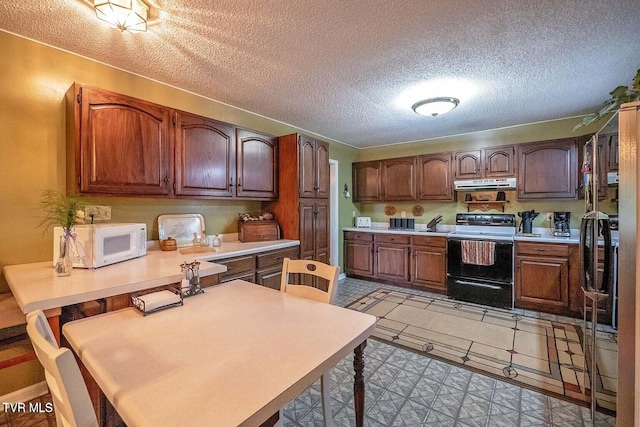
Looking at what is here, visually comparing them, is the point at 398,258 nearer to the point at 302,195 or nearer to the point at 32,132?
the point at 302,195

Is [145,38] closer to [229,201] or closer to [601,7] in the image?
[229,201]

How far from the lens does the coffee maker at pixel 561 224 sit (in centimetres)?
348

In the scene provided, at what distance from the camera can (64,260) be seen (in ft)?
5.54

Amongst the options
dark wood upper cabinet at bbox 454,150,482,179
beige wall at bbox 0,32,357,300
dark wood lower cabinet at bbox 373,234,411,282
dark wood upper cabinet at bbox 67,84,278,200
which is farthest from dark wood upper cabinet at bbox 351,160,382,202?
beige wall at bbox 0,32,357,300

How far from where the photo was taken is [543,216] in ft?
12.4

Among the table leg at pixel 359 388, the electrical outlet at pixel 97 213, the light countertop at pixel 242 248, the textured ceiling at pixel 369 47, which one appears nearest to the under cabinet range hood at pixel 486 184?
the textured ceiling at pixel 369 47

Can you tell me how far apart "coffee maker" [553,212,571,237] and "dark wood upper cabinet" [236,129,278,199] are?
145 inches

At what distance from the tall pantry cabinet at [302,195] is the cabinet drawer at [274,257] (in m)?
0.15

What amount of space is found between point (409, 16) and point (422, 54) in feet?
1.57

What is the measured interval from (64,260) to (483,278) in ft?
13.9

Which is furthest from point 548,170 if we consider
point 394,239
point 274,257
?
point 274,257

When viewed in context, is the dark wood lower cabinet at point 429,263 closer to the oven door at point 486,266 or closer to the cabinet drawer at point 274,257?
the oven door at point 486,266

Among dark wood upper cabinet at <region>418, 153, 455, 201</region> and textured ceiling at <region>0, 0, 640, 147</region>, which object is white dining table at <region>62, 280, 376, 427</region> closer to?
textured ceiling at <region>0, 0, 640, 147</region>

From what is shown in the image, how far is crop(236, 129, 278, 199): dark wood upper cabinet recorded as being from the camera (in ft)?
9.98
